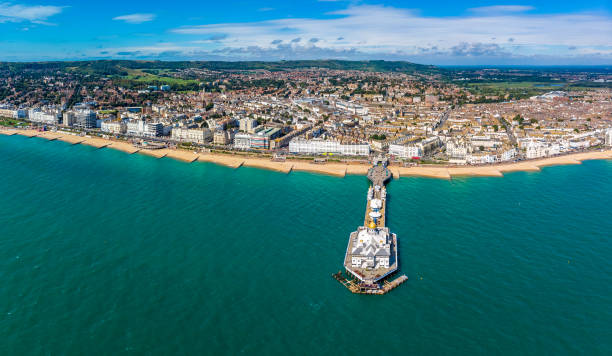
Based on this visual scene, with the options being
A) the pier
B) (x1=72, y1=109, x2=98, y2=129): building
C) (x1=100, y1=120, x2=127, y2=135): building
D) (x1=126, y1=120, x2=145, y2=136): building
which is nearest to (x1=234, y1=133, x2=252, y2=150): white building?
(x1=126, y1=120, x2=145, y2=136): building

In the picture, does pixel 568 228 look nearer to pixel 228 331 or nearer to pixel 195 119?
pixel 228 331

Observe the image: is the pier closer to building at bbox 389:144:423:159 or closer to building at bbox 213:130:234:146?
building at bbox 389:144:423:159

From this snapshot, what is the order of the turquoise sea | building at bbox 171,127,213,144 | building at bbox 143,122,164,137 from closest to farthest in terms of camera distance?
1. the turquoise sea
2. building at bbox 171,127,213,144
3. building at bbox 143,122,164,137

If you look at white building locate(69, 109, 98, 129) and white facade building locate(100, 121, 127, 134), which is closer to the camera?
white facade building locate(100, 121, 127, 134)

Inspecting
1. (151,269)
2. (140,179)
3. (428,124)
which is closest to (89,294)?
(151,269)

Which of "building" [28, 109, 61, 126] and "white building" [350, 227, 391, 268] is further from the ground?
"building" [28, 109, 61, 126]

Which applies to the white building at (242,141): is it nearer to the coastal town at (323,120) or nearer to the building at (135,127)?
the coastal town at (323,120)
